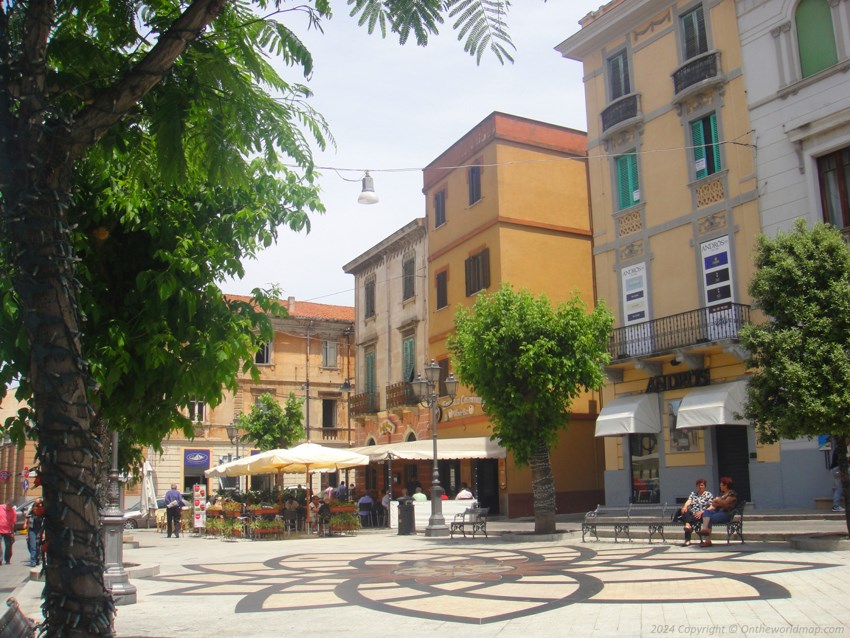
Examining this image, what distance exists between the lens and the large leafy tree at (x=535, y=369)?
62.3 feet

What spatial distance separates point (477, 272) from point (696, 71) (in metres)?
11.0

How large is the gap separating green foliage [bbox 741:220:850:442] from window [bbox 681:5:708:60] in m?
9.93

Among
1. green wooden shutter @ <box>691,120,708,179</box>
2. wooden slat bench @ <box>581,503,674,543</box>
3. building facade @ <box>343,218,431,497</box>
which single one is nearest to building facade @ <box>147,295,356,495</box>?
building facade @ <box>343,218,431,497</box>

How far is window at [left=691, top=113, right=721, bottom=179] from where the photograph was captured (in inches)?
864

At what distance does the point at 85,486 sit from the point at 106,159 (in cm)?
232

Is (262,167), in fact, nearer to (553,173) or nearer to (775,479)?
(775,479)

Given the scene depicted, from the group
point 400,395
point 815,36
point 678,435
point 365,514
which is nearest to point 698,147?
point 815,36

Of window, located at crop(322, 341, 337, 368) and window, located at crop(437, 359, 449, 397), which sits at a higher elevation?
window, located at crop(322, 341, 337, 368)

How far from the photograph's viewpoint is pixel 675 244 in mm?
22953

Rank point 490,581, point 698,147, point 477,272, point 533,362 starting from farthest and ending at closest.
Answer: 1. point 477,272
2. point 698,147
3. point 533,362
4. point 490,581

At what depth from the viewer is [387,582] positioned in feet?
40.1

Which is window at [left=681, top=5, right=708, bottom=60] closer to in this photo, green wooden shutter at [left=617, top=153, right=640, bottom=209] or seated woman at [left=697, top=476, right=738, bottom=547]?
green wooden shutter at [left=617, top=153, right=640, bottom=209]

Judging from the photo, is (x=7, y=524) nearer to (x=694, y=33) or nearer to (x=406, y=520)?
(x=406, y=520)

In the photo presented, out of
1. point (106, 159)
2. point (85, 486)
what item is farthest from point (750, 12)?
point (85, 486)
